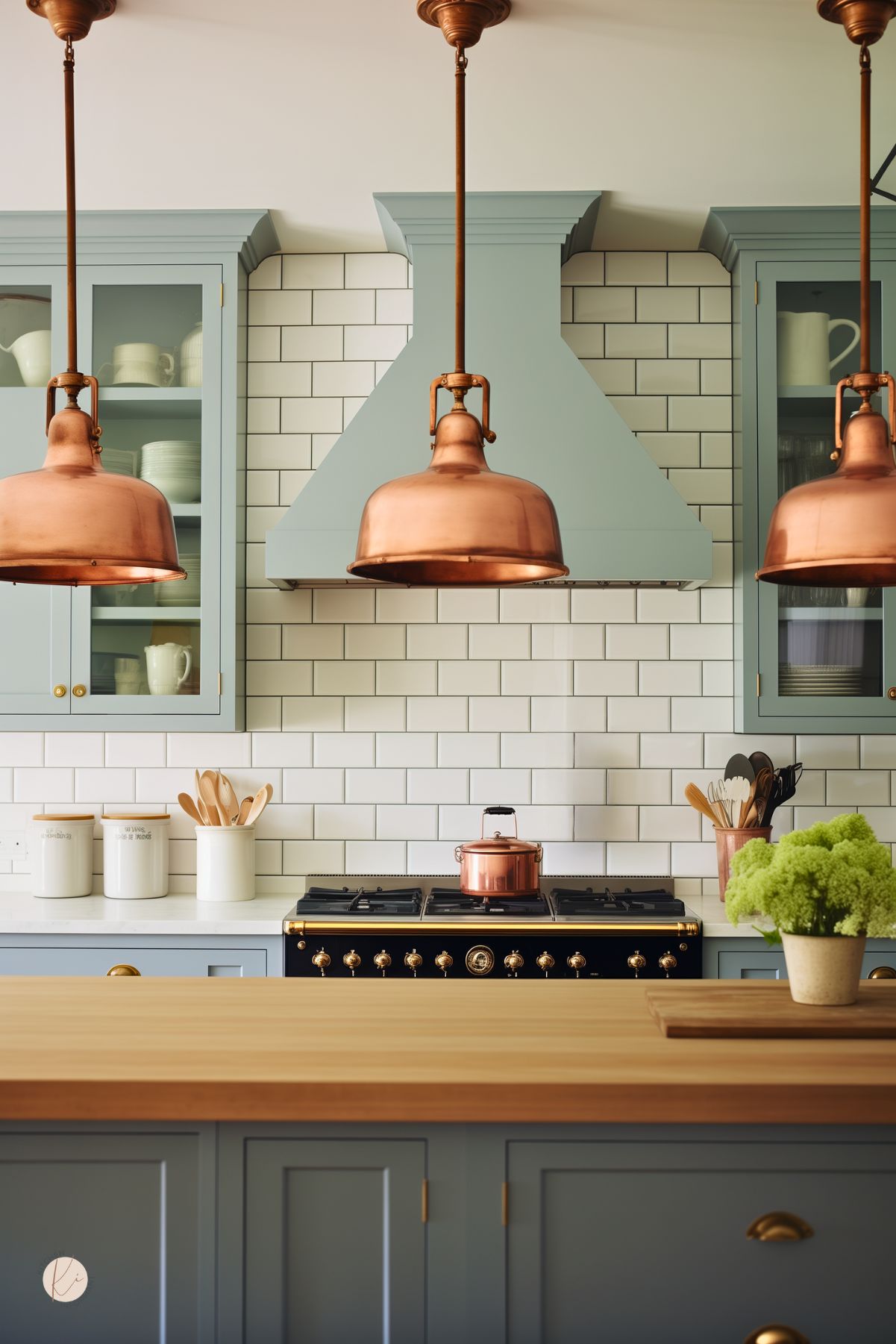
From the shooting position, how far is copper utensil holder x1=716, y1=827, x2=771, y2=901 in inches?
133

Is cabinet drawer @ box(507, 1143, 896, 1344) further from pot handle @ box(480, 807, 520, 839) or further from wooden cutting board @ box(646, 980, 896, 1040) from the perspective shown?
pot handle @ box(480, 807, 520, 839)

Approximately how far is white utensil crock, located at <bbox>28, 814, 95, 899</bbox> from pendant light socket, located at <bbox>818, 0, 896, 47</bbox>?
2864mm

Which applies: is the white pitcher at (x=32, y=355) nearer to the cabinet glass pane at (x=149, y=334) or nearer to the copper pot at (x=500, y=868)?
the cabinet glass pane at (x=149, y=334)

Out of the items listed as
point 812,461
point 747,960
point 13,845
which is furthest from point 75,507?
point 812,461

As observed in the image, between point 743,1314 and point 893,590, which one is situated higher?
point 893,590

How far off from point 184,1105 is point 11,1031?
0.41 meters

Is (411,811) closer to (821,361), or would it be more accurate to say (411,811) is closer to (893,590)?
(893,590)

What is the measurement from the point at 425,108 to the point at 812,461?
1489 millimetres

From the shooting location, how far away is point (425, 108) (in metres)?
2.82

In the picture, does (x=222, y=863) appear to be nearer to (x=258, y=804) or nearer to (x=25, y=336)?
(x=258, y=804)

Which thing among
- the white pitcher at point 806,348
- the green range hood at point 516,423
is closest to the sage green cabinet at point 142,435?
the green range hood at point 516,423

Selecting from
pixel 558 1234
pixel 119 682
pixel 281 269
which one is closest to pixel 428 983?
pixel 558 1234

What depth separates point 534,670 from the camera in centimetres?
370

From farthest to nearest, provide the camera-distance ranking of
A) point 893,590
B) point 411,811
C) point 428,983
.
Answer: point 411,811 → point 893,590 → point 428,983
